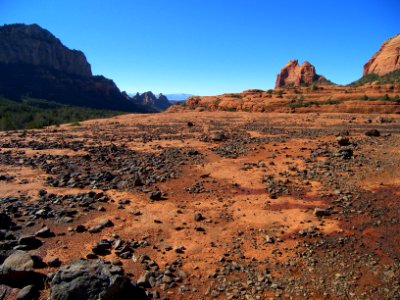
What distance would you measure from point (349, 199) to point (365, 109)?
2618 centimetres

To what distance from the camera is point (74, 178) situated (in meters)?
12.0

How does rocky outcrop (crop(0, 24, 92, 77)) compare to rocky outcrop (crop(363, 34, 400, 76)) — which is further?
rocky outcrop (crop(0, 24, 92, 77))

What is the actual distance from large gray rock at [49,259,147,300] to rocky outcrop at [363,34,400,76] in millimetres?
87931

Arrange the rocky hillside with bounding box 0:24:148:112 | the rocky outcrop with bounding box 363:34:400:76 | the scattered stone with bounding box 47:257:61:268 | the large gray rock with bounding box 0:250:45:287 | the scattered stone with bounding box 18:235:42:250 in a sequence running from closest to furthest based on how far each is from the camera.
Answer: the large gray rock with bounding box 0:250:45:287 < the scattered stone with bounding box 47:257:61:268 < the scattered stone with bounding box 18:235:42:250 < the rocky outcrop with bounding box 363:34:400:76 < the rocky hillside with bounding box 0:24:148:112

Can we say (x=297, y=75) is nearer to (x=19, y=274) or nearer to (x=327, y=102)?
(x=327, y=102)

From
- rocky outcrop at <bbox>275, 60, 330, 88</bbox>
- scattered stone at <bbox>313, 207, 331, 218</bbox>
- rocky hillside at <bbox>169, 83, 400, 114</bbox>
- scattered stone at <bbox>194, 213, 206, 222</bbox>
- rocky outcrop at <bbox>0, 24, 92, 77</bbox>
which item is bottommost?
scattered stone at <bbox>194, 213, 206, 222</bbox>

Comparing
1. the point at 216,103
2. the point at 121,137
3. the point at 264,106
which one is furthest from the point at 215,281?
the point at 216,103

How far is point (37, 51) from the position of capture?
14562 centimetres

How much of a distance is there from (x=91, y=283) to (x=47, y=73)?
157 metres

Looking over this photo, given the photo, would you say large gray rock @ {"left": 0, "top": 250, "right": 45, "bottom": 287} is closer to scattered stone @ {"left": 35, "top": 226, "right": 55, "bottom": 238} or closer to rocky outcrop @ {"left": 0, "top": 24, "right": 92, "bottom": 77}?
scattered stone @ {"left": 35, "top": 226, "right": 55, "bottom": 238}

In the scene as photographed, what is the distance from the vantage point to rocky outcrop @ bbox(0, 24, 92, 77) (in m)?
137

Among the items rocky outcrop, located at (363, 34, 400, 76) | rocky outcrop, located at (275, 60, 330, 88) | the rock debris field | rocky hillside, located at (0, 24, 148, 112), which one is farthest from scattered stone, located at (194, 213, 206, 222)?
rocky hillside, located at (0, 24, 148, 112)

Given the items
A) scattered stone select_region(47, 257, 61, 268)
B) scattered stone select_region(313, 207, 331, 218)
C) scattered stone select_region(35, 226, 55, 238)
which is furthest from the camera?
scattered stone select_region(313, 207, 331, 218)

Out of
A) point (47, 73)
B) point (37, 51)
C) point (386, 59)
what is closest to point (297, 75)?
point (386, 59)
